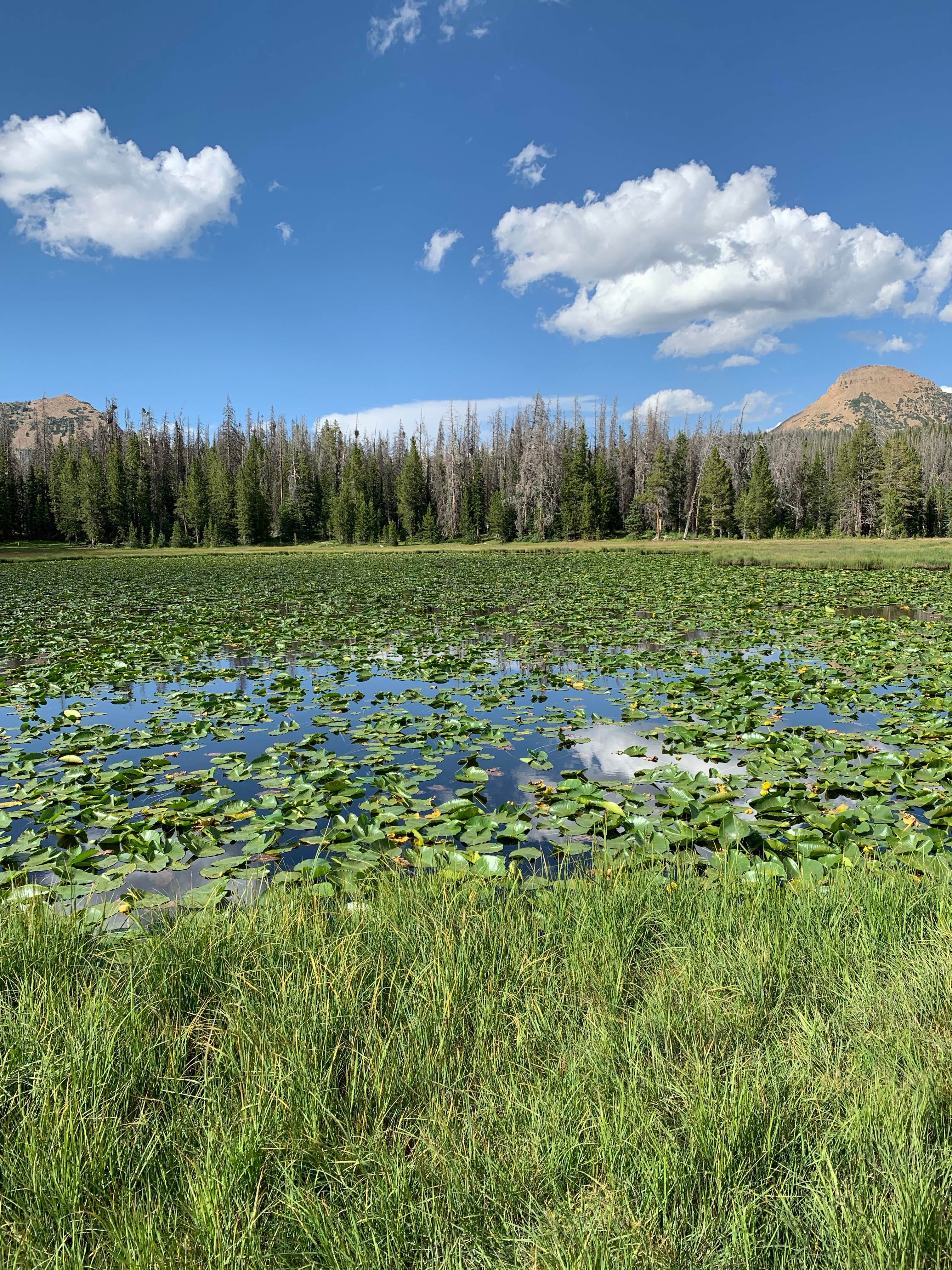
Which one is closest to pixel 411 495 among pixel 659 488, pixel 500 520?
pixel 500 520

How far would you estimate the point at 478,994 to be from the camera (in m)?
2.58

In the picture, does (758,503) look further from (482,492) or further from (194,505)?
(194,505)

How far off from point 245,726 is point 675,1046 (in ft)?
19.8

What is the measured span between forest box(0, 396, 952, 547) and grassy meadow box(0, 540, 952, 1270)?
61154 millimetres

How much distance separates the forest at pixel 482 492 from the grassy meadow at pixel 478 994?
Answer: 61154 millimetres

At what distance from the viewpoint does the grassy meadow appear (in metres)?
1.70

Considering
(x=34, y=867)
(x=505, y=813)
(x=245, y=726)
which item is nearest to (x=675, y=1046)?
(x=505, y=813)

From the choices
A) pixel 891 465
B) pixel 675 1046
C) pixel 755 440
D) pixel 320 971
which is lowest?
pixel 675 1046

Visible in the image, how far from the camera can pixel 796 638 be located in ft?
39.7

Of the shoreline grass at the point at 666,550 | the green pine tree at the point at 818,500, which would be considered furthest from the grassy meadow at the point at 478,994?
the green pine tree at the point at 818,500

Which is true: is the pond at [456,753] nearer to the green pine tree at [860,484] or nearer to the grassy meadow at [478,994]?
the grassy meadow at [478,994]

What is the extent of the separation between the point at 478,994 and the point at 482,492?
79.4m

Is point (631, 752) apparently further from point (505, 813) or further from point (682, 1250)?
point (682, 1250)

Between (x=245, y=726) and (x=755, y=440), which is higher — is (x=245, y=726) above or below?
below
